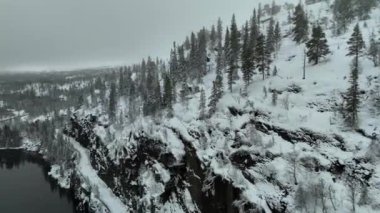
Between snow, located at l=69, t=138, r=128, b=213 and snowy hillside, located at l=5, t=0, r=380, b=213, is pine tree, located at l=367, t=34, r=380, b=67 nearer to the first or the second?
snowy hillside, located at l=5, t=0, r=380, b=213

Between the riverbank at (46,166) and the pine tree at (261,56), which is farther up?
the pine tree at (261,56)

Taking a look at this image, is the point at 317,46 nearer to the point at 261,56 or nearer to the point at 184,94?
the point at 261,56

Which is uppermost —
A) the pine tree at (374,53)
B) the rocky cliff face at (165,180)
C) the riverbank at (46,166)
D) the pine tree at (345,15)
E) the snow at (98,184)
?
the pine tree at (345,15)

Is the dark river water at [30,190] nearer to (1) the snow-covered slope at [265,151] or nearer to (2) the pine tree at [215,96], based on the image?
(1) the snow-covered slope at [265,151]

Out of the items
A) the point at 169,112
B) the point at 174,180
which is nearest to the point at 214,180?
the point at 174,180

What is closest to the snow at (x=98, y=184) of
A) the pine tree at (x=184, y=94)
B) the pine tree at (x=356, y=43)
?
the pine tree at (x=184, y=94)

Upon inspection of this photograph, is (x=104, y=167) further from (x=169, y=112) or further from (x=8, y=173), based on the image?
(x=8, y=173)

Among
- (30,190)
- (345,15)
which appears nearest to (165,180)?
(30,190)

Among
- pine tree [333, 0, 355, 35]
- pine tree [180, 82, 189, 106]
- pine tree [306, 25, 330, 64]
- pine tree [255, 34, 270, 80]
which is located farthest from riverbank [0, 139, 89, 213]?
pine tree [333, 0, 355, 35]
